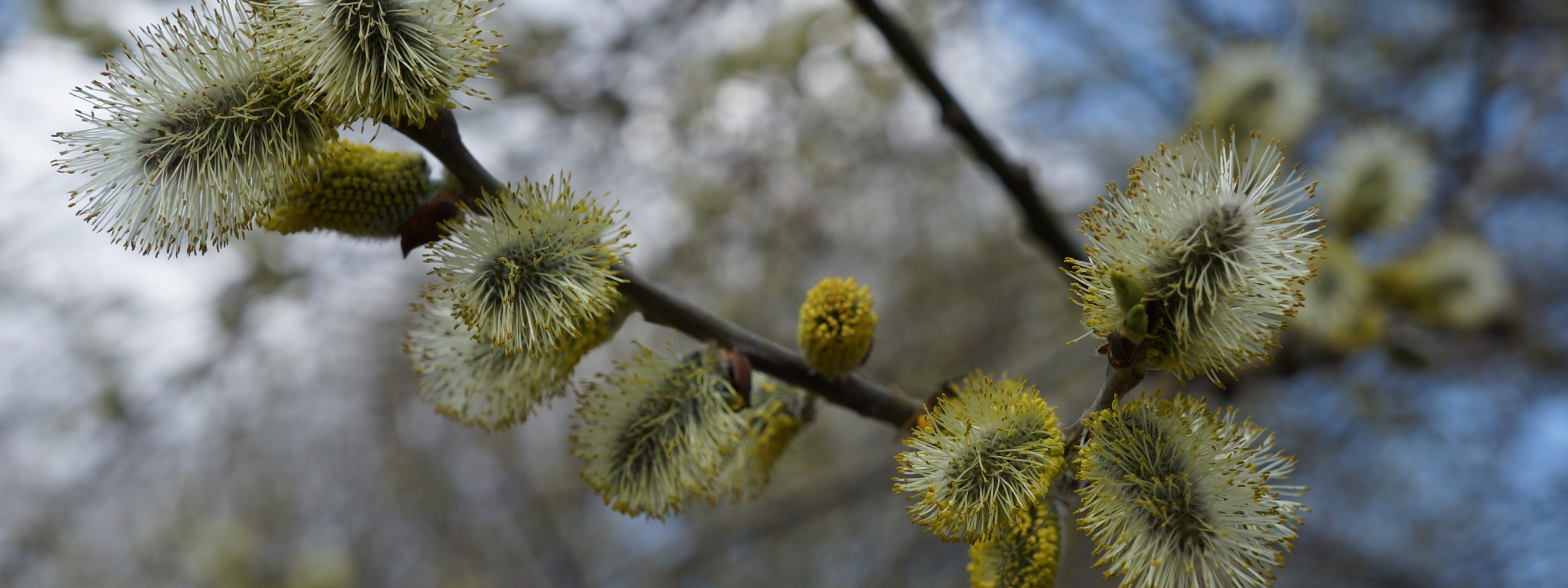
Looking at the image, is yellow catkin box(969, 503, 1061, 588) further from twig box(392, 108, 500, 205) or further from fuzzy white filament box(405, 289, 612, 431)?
twig box(392, 108, 500, 205)

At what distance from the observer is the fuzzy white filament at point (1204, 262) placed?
0.90 metres

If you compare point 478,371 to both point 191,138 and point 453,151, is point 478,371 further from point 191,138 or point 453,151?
point 191,138

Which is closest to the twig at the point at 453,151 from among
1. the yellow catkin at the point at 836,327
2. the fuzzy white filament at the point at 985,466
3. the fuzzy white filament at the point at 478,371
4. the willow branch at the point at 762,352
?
the willow branch at the point at 762,352

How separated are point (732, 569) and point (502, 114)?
2.81 m

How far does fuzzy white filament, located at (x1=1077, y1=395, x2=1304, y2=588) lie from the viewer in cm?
93

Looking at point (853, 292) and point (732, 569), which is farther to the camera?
point (732, 569)

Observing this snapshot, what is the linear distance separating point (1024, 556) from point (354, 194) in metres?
1.00

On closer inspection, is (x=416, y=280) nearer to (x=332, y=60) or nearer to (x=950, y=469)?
(x=332, y=60)

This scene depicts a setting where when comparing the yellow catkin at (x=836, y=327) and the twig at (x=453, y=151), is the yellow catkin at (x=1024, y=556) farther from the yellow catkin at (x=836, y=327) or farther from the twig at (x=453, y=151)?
the twig at (x=453, y=151)

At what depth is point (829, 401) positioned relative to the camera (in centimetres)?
137

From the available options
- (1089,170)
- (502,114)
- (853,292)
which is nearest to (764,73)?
(502,114)

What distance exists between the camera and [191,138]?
3.34ft

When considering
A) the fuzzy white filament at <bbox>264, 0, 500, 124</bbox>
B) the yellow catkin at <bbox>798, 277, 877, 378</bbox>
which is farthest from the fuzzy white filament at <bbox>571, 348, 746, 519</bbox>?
the fuzzy white filament at <bbox>264, 0, 500, 124</bbox>

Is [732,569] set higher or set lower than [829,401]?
lower
